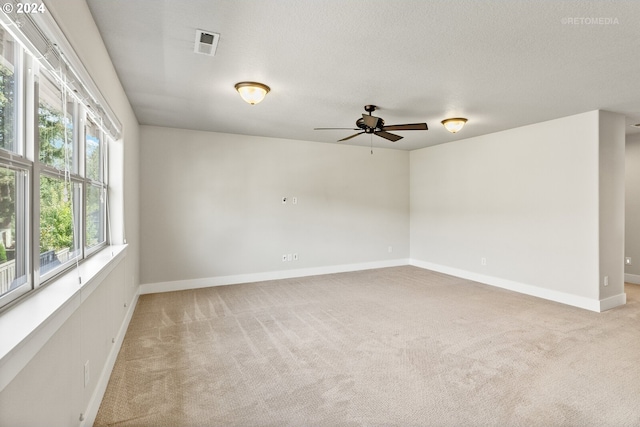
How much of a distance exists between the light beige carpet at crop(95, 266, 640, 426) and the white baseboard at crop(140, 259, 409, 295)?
46 cm

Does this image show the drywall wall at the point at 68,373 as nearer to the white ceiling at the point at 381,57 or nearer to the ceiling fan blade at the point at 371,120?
the white ceiling at the point at 381,57

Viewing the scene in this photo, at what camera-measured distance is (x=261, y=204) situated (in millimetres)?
5672

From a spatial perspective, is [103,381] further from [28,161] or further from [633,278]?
[633,278]

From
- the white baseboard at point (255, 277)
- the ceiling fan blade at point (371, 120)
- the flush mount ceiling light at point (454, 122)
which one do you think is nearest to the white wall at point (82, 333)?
the white baseboard at point (255, 277)

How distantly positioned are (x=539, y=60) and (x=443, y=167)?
3693 millimetres

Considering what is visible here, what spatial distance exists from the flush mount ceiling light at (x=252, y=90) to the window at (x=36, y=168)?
1268 mm

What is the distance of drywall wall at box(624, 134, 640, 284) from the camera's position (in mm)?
5402

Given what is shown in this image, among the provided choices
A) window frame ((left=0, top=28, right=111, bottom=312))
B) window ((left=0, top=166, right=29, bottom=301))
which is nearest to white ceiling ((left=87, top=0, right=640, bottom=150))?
window frame ((left=0, top=28, right=111, bottom=312))

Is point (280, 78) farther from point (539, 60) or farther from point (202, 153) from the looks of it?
point (202, 153)

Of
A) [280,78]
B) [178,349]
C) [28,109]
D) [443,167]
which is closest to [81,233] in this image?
[28,109]

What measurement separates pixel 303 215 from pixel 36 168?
4691mm

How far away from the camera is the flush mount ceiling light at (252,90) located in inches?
125

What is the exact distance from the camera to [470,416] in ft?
6.57

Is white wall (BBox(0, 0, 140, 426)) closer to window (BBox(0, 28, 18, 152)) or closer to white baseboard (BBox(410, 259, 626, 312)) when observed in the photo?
window (BBox(0, 28, 18, 152))
